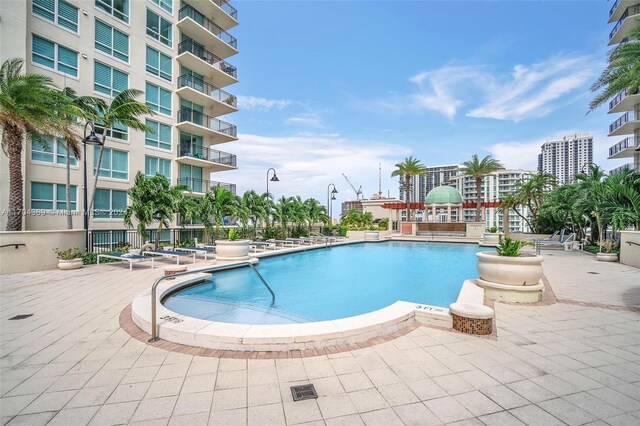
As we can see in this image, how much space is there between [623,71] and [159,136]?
26.1m

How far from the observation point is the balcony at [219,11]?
24.4m

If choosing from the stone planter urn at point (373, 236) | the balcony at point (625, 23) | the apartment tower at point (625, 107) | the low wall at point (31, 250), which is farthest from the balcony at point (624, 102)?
the low wall at point (31, 250)

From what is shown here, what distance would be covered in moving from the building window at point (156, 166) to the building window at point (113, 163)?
1475 millimetres

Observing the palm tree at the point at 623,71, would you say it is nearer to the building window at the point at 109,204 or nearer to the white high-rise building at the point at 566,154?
the building window at the point at 109,204

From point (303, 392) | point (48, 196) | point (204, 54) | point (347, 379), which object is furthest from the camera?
point (204, 54)

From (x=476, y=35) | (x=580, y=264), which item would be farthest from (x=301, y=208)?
(x=580, y=264)

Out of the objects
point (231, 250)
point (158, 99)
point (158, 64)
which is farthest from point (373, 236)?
point (158, 64)

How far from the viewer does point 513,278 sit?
6973mm

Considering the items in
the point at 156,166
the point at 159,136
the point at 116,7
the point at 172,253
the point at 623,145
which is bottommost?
the point at 172,253

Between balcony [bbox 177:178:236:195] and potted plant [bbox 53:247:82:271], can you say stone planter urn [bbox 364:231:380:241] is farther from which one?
potted plant [bbox 53:247:82:271]

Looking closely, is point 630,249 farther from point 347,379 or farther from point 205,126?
point 205,126

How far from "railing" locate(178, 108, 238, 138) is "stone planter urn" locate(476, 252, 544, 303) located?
25.0 m

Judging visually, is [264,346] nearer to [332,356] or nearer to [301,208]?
[332,356]

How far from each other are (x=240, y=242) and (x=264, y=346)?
33.9 ft
